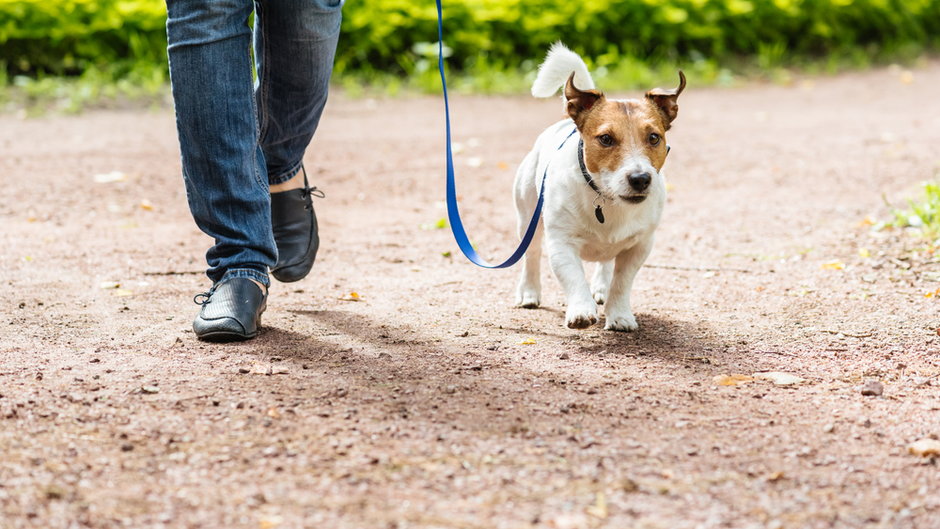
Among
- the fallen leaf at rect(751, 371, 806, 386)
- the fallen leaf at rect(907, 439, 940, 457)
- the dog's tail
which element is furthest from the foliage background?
the fallen leaf at rect(907, 439, 940, 457)

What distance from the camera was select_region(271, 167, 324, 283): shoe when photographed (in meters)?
3.63

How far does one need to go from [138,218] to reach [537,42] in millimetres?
5325

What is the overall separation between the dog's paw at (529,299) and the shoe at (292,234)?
0.75 metres

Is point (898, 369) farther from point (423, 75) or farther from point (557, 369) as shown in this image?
point (423, 75)

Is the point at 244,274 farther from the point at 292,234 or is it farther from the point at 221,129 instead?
the point at 292,234

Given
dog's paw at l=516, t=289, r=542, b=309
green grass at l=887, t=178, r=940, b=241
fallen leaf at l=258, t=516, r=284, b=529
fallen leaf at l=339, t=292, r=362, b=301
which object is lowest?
fallen leaf at l=339, t=292, r=362, b=301

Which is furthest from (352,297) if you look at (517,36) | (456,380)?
(517,36)

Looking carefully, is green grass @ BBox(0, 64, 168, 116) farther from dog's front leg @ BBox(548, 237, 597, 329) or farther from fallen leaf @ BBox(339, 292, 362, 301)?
dog's front leg @ BBox(548, 237, 597, 329)

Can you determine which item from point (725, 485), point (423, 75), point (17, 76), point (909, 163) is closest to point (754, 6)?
point (423, 75)

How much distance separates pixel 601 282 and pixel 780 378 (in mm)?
1152

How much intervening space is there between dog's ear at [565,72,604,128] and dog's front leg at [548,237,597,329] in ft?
1.29

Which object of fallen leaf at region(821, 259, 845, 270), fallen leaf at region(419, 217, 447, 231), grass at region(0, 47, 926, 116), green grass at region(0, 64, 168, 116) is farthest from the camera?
grass at region(0, 47, 926, 116)

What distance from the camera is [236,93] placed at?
3.02 m

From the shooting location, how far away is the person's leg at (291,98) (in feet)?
10.5
